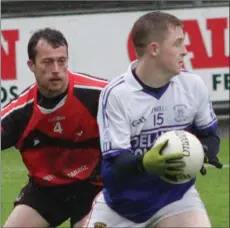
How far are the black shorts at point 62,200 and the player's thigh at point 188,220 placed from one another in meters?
1.26

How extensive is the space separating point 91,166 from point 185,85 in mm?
1301

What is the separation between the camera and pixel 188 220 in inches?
245

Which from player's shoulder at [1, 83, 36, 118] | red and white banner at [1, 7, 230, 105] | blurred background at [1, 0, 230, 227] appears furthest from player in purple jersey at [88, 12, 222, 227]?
red and white banner at [1, 7, 230, 105]

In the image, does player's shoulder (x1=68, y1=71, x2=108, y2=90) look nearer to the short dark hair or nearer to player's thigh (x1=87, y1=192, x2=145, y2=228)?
the short dark hair

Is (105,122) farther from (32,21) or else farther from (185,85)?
(32,21)

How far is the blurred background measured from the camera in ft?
50.8

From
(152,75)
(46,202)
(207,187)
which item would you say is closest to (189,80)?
(152,75)

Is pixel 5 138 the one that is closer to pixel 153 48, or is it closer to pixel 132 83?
pixel 132 83

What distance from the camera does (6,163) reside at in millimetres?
14430

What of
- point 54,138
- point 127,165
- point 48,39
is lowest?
point 54,138

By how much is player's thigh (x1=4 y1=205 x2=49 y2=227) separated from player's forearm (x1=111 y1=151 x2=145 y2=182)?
1.26 meters

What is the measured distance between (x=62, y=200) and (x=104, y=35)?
8.37 meters

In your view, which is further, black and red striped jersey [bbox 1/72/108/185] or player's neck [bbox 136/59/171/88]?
black and red striped jersey [bbox 1/72/108/185]

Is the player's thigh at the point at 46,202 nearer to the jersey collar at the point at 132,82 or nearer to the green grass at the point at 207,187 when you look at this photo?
the jersey collar at the point at 132,82
